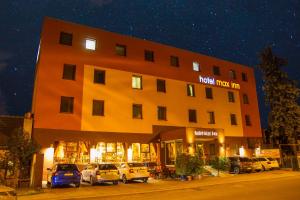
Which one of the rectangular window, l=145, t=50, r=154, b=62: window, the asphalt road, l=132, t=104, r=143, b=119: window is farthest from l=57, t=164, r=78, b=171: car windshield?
the rectangular window

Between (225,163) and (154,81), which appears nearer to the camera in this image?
(225,163)

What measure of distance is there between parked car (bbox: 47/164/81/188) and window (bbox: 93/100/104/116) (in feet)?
25.2

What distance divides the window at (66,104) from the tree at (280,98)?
78.5 ft

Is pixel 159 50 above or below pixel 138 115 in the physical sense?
above

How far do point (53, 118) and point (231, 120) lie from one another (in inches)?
889

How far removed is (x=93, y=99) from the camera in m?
26.8

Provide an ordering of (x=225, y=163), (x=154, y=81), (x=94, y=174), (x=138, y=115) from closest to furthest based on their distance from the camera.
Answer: (x=94, y=174) < (x=225, y=163) < (x=138, y=115) < (x=154, y=81)

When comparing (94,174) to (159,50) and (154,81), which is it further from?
(159,50)

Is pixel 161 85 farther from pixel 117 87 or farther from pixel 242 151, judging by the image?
pixel 242 151

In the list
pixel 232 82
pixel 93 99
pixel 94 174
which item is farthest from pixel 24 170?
pixel 232 82

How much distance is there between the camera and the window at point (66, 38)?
26.6 metres

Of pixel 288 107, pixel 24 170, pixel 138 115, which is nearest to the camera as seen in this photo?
pixel 24 170

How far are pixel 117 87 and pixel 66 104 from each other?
→ 17.9ft

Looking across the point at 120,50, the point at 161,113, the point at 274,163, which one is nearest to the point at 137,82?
the point at 120,50
